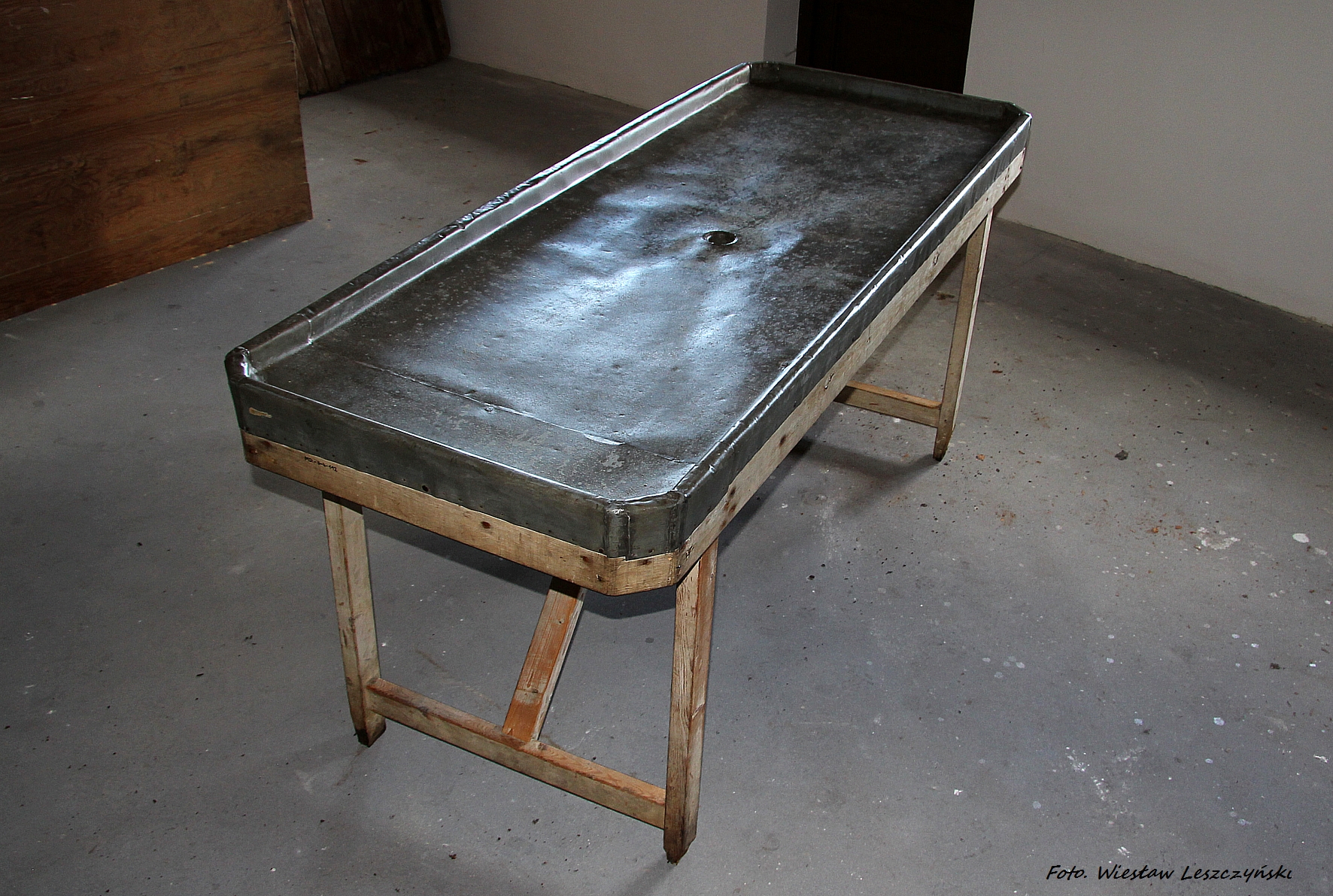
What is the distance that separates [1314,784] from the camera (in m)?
2.38

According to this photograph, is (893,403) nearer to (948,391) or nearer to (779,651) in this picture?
(948,391)

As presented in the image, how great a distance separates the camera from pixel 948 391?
10.6ft

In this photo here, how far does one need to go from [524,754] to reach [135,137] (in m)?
2.83

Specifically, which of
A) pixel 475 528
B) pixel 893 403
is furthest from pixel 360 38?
pixel 475 528

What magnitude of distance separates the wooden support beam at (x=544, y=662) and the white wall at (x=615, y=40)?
12.0ft

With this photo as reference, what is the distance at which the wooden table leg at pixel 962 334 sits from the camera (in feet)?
10.0

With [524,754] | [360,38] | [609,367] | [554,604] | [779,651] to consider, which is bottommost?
[779,651]

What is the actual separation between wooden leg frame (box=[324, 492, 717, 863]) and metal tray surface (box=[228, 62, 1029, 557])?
26cm

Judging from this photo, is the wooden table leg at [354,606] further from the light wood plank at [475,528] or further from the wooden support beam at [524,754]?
the light wood plank at [475,528]

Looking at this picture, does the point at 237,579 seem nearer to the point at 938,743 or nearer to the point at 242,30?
the point at 938,743

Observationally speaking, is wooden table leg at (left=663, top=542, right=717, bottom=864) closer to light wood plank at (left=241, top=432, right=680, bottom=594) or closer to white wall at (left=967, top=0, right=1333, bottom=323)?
light wood plank at (left=241, top=432, right=680, bottom=594)

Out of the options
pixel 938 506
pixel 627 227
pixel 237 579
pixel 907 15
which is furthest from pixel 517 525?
pixel 907 15

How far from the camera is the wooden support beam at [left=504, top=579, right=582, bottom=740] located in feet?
7.33

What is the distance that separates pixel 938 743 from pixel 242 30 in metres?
3.38
